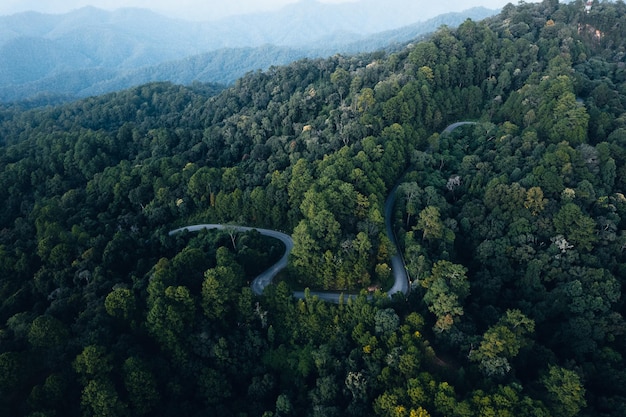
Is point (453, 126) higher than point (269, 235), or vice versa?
point (453, 126)

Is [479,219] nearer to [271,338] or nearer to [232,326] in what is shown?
[271,338]

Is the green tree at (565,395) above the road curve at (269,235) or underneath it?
underneath

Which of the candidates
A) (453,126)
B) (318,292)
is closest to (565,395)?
(318,292)

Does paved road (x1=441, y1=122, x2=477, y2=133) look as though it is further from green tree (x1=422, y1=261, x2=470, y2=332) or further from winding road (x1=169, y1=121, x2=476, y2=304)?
green tree (x1=422, y1=261, x2=470, y2=332)

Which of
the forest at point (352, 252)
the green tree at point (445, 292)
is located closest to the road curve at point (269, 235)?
the forest at point (352, 252)

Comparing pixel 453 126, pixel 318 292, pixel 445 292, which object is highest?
pixel 453 126

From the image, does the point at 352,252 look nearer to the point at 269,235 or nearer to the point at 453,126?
the point at 269,235

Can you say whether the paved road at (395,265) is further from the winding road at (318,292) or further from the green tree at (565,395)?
the green tree at (565,395)

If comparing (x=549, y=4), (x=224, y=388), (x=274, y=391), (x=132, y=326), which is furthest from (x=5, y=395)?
(x=549, y=4)

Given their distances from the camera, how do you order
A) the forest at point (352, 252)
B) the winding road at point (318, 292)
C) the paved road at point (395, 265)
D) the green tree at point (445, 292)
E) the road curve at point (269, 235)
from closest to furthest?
the forest at point (352, 252), the green tree at point (445, 292), the paved road at point (395, 265), the winding road at point (318, 292), the road curve at point (269, 235)
